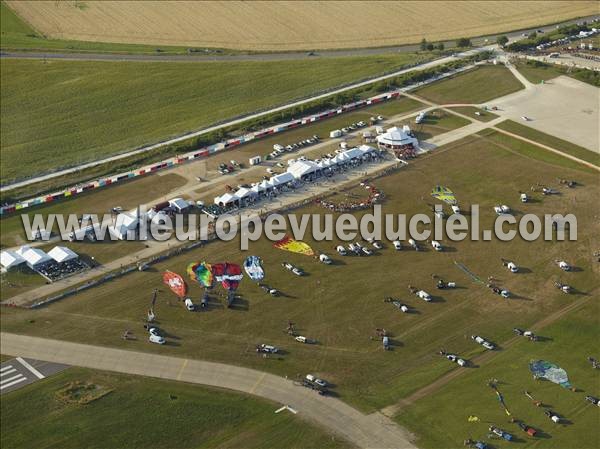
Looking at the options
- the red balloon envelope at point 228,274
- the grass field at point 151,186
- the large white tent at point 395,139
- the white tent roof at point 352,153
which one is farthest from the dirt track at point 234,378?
the large white tent at point 395,139

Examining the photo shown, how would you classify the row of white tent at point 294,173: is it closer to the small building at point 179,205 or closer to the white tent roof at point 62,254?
the small building at point 179,205

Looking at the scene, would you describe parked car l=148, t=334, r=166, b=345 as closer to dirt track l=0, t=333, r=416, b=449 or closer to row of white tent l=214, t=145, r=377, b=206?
dirt track l=0, t=333, r=416, b=449

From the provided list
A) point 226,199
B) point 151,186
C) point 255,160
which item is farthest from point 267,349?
point 255,160

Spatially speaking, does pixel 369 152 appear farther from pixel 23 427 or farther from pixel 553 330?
pixel 23 427

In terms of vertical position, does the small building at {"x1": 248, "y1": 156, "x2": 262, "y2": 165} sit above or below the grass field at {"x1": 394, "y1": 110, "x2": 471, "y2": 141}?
below

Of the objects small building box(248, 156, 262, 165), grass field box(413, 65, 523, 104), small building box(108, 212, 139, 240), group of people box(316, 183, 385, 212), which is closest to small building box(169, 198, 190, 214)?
small building box(108, 212, 139, 240)

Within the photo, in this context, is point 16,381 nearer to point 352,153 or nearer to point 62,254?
point 62,254
